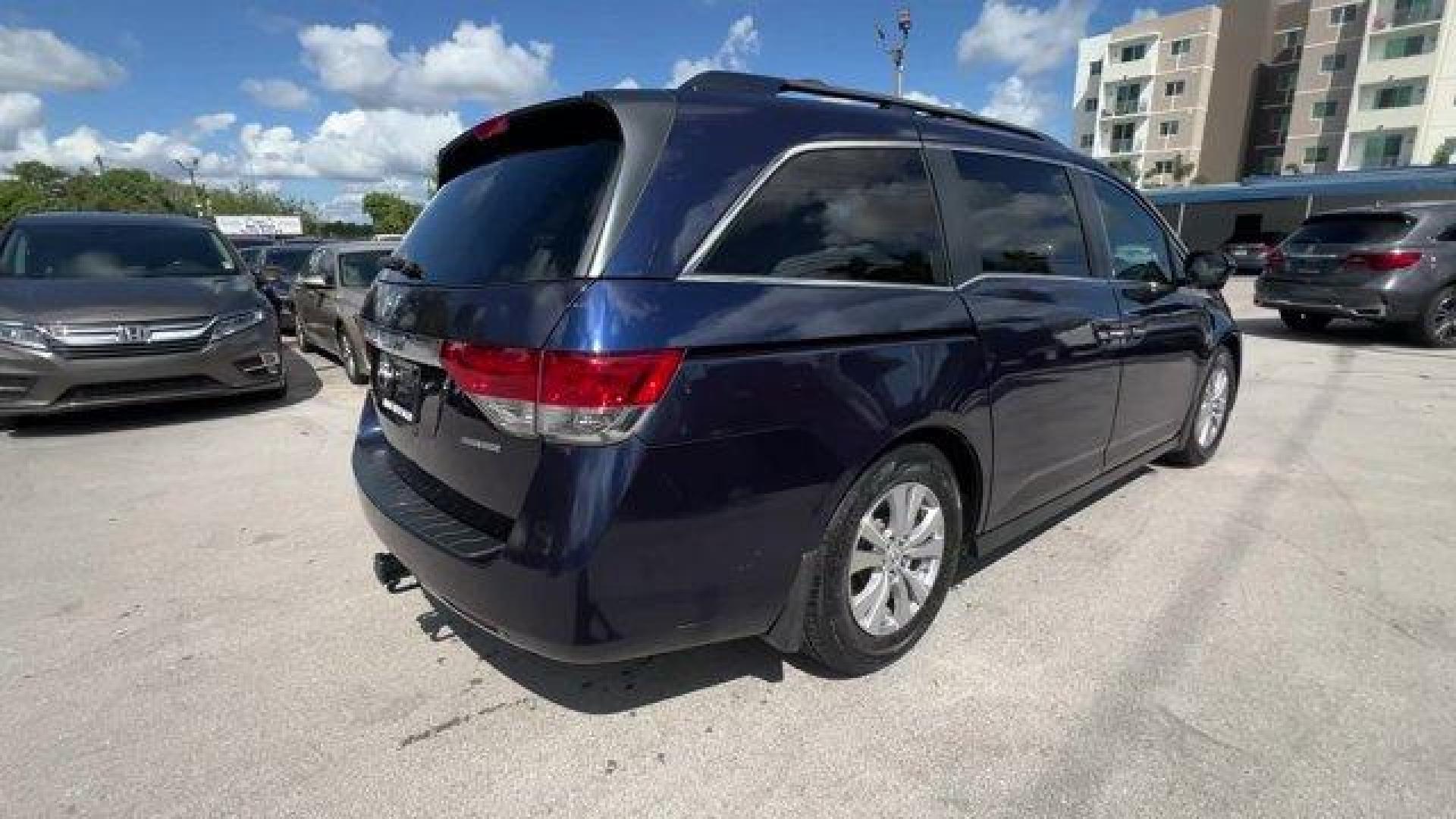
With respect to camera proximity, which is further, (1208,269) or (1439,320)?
(1439,320)

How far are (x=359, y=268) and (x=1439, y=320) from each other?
13.1 m

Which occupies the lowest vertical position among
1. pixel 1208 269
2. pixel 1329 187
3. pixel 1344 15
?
pixel 1208 269

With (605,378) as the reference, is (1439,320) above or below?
below

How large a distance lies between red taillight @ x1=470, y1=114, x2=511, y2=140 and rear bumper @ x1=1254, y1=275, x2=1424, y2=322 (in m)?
10.9

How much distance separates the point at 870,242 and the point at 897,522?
0.93 m

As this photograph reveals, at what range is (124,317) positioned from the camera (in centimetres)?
535

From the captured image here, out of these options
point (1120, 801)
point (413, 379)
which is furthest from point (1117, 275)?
point (413, 379)

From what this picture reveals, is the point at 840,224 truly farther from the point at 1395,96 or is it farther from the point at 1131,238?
the point at 1395,96

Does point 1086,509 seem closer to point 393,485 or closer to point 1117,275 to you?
point 1117,275

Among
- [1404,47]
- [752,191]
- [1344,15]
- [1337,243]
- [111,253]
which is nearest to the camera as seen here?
[752,191]

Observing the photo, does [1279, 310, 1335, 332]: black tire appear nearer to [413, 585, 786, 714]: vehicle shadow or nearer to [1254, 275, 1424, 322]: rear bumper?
[1254, 275, 1424, 322]: rear bumper

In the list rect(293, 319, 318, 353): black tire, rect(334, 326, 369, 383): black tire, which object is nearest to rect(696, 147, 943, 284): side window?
rect(334, 326, 369, 383): black tire

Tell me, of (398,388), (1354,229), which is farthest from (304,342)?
(1354,229)

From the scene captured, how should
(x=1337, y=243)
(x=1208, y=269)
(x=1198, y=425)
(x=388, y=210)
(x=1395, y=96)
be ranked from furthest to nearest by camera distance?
1. (x=388, y=210)
2. (x=1395, y=96)
3. (x=1337, y=243)
4. (x=1198, y=425)
5. (x=1208, y=269)
